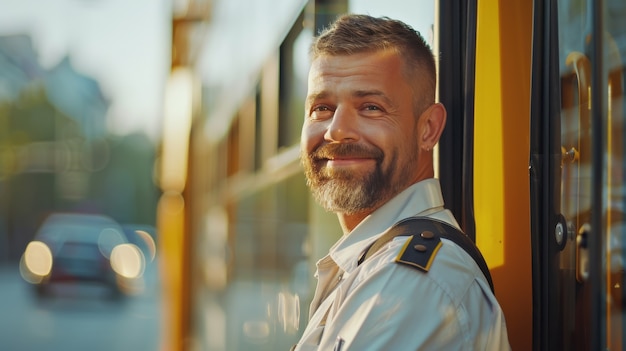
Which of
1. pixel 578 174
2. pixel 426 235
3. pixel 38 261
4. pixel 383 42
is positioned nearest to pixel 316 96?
pixel 383 42

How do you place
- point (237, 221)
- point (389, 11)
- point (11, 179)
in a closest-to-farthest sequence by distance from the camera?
point (389, 11) < point (237, 221) < point (11, 179)

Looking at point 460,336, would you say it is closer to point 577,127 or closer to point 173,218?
point 577,127

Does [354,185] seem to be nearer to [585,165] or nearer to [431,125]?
[431,125]

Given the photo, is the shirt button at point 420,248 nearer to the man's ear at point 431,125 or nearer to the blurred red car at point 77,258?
the man's ear at point 431,125

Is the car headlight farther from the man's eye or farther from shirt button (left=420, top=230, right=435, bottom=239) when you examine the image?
shirt button (left=420, top=230, right=435, bottom=239)

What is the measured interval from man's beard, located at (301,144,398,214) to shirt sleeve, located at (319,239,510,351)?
0.80ft

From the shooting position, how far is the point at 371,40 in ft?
5.32

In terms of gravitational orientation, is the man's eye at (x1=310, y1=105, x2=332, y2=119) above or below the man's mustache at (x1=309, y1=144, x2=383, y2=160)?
above

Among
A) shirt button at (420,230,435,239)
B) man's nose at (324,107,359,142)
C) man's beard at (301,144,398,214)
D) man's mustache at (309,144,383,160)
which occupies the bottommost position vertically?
shirt button at (420,230,435,239)

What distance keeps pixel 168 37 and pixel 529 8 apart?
4578mm

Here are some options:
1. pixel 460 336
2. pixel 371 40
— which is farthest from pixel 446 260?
pixel 371 40

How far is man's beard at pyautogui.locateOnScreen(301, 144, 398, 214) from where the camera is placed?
5.26 feet

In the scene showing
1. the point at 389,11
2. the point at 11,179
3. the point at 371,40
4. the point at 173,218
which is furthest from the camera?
the point at 11,179

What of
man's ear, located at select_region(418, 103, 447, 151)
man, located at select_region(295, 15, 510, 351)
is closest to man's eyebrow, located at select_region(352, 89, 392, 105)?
man, located at select_region(295, 15, 510, 351)
